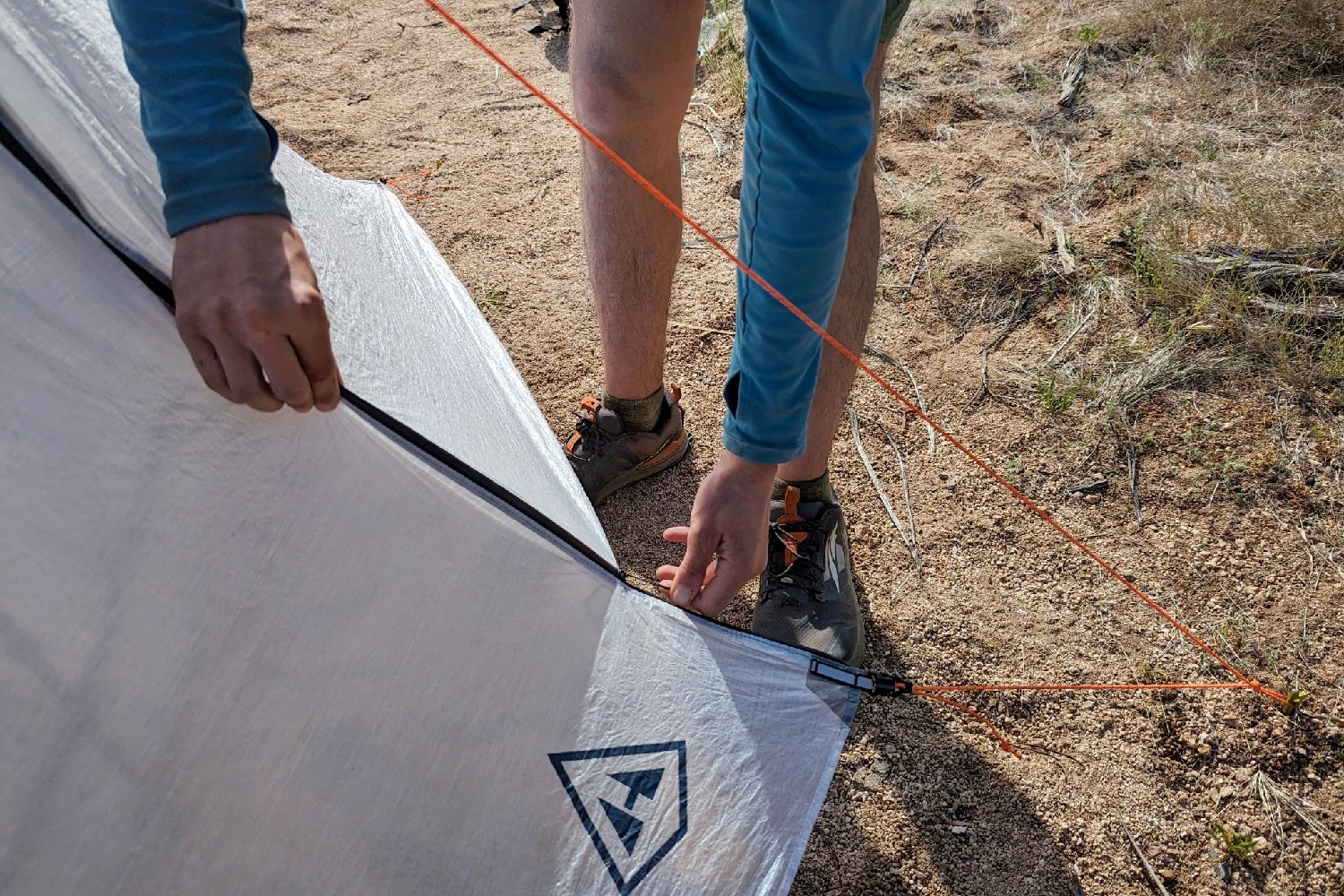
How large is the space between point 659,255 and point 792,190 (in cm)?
69

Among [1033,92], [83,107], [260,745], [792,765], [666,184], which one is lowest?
[1033,92]

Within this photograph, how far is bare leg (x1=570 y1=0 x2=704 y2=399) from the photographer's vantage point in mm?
1330

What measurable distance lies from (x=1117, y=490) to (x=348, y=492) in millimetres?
1361

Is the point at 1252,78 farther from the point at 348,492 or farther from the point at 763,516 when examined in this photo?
the point at 348,492

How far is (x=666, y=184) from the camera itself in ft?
5.09

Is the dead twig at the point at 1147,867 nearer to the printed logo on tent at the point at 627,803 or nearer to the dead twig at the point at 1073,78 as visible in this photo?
the printed logo on tent at the point at 627,803

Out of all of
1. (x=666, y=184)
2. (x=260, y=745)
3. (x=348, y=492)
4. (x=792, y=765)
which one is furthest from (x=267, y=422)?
(x=666, y=184)

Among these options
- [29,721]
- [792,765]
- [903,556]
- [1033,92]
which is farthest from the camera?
[1033,92]

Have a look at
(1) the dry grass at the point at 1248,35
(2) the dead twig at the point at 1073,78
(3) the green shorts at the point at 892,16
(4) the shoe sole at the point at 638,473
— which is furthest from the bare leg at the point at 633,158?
(1) the dry grass at the point at 1248,35

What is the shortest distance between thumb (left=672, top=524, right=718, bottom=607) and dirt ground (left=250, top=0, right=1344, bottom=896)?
41 cm

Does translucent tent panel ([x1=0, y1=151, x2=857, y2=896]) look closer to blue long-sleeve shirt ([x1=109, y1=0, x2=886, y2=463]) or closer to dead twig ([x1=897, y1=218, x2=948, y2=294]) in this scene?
blue long-sleeve shirt ([x1=109, y1=0, x2=886, y2=463])

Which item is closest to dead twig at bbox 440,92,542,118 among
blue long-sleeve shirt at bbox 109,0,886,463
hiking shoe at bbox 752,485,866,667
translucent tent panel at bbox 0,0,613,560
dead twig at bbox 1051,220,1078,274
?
translucent tent panel at bbox 0,0,613,560

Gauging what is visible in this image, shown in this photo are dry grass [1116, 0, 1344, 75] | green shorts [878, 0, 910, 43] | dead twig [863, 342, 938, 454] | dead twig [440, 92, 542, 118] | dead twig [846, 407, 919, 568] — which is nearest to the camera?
green shorts [878, 0, 910, 43]

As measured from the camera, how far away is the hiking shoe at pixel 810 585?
1458mm
